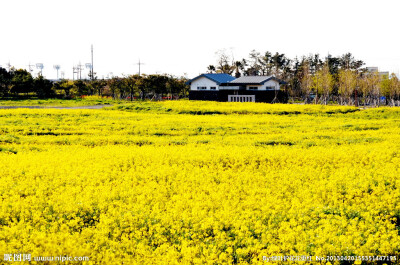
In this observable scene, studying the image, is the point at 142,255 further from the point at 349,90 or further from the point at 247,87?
the point at 349,90

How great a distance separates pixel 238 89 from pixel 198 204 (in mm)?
47832

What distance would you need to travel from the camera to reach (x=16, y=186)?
883cm

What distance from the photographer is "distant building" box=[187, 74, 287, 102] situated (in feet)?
175

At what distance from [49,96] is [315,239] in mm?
60487

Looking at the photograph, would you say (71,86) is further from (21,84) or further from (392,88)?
(392,88)

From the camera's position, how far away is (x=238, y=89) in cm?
5444

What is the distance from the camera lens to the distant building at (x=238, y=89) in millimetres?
53281

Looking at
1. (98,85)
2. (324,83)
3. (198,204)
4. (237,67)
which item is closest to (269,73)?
(237,67)

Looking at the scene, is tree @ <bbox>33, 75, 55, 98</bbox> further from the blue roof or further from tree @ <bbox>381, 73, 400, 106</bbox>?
tree @ <bbox>381, 73, 400, 106</bbox>

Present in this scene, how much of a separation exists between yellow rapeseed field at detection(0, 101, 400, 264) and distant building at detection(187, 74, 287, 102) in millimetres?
38039

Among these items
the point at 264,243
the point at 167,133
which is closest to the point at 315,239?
the point at 264,243


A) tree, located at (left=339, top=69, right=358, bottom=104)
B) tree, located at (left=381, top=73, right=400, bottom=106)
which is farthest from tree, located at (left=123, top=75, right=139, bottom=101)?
tree, located at (left=381, top=73, right=400, bottom=106)

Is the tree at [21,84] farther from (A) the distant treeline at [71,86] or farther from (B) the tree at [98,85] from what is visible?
(B) the tree at [98,85]

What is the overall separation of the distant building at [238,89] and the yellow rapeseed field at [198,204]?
3804 cm
